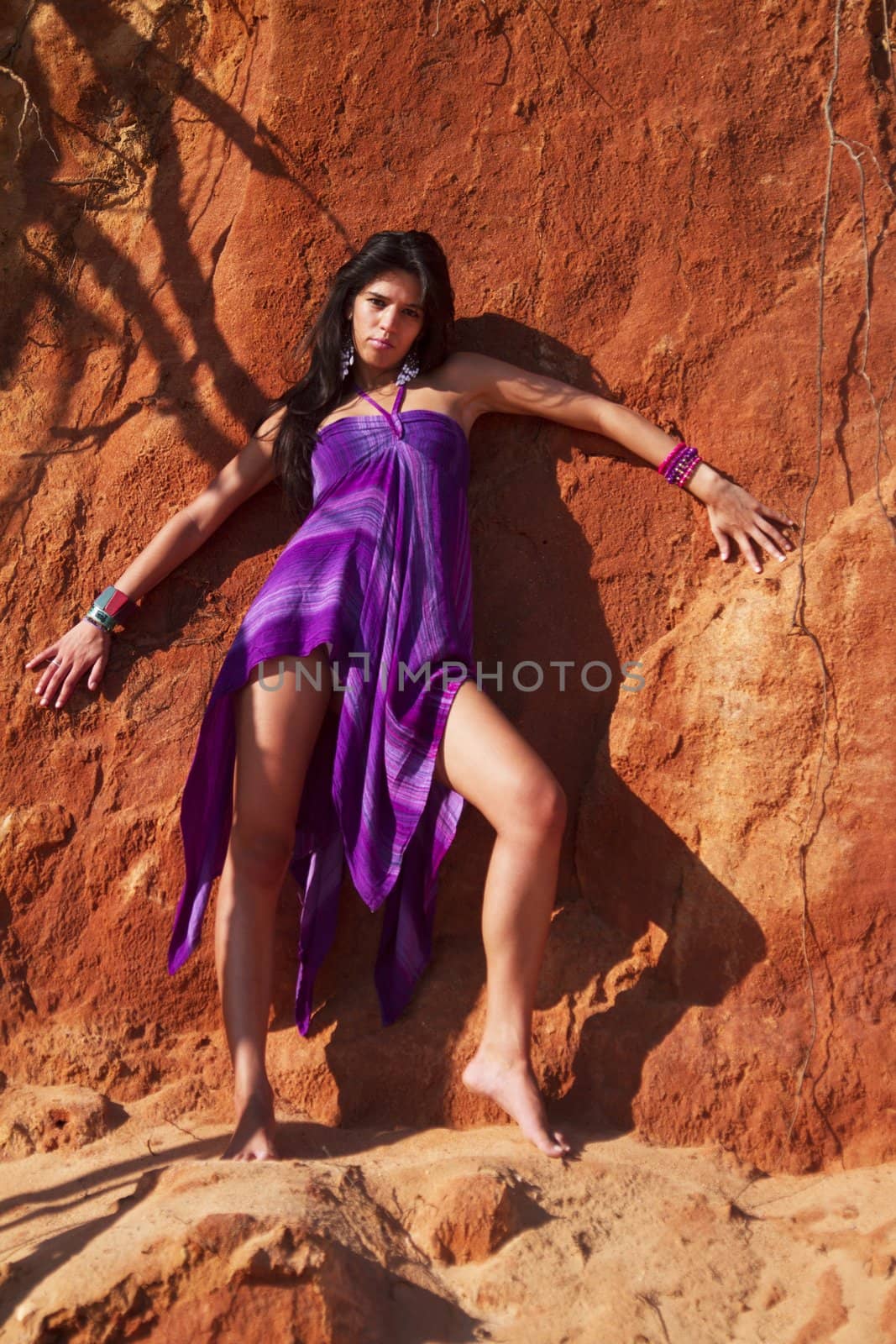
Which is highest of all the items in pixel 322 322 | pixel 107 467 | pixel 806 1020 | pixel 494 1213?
pixel 322 322

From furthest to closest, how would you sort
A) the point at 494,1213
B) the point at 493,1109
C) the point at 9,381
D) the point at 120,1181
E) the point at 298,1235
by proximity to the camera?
the point at 9,381
the point at 493,1109
the point at 120,1181
the point at 494,1213
the point at 298,1235

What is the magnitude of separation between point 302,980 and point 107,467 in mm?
1392

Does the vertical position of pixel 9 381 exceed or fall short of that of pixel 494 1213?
it exceeds it

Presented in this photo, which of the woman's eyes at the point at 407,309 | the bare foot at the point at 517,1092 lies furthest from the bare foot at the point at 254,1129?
the woman's eyes at the point at 407,309

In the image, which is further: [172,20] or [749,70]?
[172,20]

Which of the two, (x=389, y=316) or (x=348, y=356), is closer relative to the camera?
(x=389, y=316)

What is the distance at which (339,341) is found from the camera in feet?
10.5

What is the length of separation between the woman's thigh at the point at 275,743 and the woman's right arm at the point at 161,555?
1.47 feet

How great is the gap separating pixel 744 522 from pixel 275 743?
1.17m

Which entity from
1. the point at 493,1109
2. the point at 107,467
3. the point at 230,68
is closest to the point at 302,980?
the point at 493,1109

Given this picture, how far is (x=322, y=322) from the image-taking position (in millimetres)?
3213

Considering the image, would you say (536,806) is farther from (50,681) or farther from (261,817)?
(50,681)

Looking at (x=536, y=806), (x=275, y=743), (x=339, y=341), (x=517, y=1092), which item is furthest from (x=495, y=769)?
(x=339, y=341)

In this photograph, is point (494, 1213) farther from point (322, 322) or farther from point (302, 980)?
point (322, 322)
